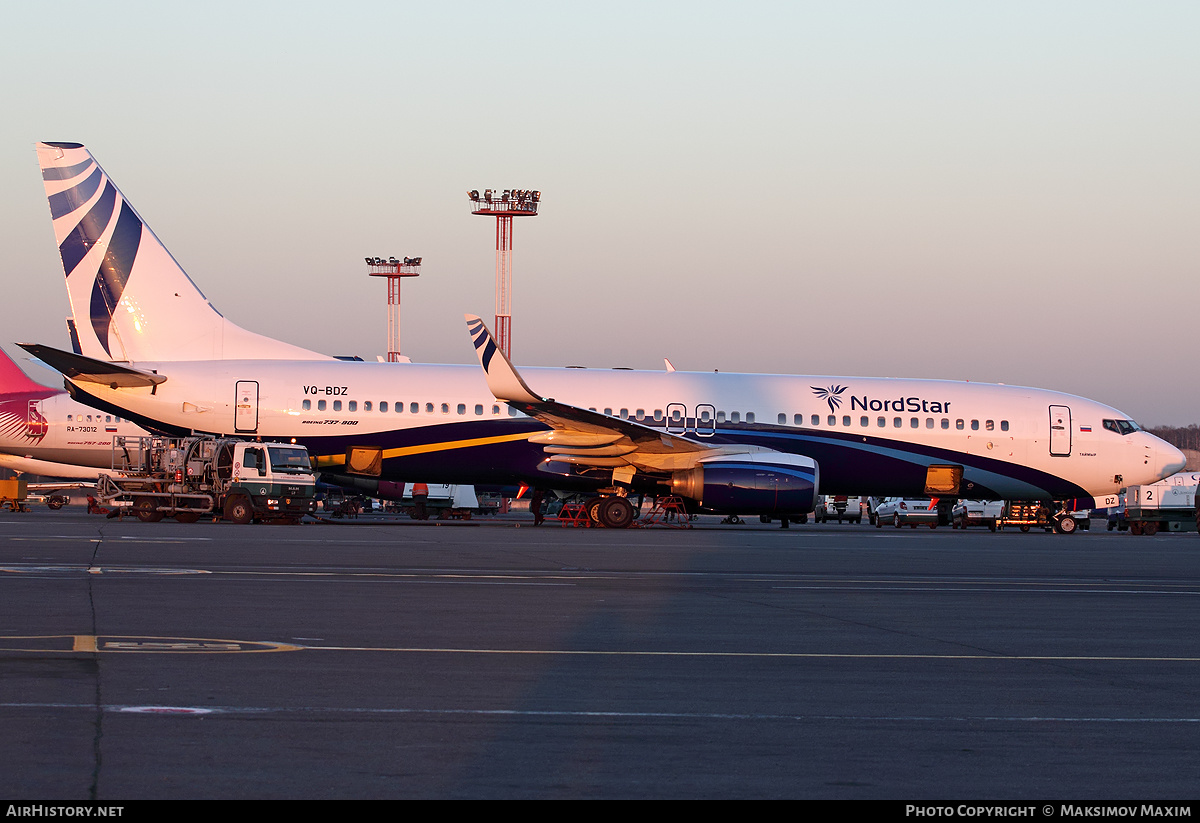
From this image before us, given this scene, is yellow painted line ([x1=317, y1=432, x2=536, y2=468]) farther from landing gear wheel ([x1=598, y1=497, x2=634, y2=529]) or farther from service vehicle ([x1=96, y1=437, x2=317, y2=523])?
landing gear wheel ([x1=598, y1=497, x2=634, y2=529])

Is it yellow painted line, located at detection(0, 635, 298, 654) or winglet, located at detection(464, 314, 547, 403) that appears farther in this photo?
winglet, located at detection(464, 314, 547, 403)

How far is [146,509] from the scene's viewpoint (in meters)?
31.8

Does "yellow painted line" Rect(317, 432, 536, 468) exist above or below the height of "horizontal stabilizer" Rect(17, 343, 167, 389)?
below

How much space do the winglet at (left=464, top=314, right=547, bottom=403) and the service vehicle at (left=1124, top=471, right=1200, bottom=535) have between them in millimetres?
21992

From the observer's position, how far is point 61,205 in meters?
32.4

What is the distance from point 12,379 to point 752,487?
120ft

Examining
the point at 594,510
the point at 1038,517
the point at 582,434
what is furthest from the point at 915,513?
the point at 582,434

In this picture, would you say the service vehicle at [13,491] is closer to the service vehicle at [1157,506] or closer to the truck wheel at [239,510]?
the truck wheel at [239,510]

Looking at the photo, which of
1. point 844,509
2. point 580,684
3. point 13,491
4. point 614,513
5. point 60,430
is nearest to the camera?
point 580,684

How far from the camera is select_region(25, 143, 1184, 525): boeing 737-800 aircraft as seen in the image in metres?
31.3

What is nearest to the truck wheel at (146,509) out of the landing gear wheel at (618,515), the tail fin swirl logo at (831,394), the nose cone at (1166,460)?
the landing gear wheel at (618,515)

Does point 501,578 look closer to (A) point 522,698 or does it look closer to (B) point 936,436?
(A) point 522,698

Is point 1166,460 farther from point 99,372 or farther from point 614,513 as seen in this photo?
point 99,372

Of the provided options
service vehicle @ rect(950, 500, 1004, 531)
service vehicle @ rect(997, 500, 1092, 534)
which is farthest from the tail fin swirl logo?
service vehicle @ rect(950, 500, 1004, 531)
